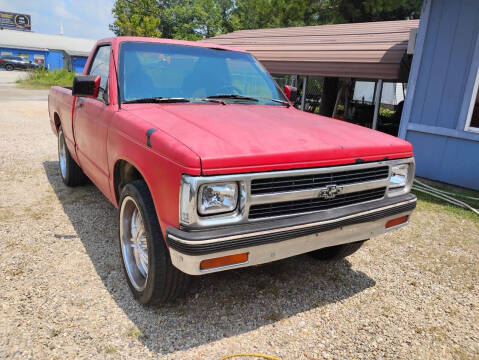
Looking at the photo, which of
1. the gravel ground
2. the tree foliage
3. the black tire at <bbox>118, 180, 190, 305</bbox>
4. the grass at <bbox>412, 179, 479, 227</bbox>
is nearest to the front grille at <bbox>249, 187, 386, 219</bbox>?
the black tire at <bbox>118, 180, 190, 305</bbox>

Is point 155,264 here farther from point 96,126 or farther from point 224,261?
point 96,126

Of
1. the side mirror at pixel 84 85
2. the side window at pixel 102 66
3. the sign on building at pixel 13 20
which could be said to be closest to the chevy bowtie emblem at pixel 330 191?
the side window at pixel 102 66

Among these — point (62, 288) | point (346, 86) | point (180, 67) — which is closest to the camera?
point (62, 288)

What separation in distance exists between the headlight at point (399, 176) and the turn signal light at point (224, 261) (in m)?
1.34

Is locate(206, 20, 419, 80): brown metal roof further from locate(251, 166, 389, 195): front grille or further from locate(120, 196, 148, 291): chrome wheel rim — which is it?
locate(120, 196, 148, 291): chrome wheel rim

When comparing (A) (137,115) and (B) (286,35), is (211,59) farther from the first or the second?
(B) (286,35)

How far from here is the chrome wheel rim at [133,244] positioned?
271 cm

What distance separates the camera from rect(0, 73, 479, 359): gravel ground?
7.70 feet

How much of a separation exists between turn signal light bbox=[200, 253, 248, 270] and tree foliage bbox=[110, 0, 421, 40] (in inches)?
775

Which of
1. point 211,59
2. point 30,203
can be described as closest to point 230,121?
point 211,59

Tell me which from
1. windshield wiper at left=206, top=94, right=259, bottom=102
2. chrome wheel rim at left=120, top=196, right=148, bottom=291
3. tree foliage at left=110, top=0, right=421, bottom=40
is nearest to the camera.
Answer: chrome wheel rim at left=120, top=196, right=148, bottom=291

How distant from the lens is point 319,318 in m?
2.69

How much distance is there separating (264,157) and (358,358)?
55.1 inches

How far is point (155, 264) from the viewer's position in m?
2.30
